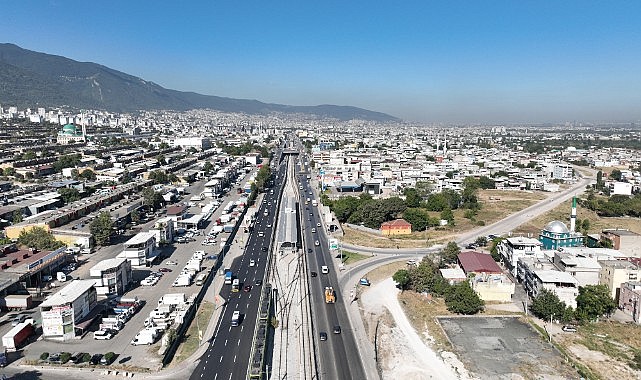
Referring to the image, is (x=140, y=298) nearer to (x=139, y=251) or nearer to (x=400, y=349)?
(x=139, y=251)

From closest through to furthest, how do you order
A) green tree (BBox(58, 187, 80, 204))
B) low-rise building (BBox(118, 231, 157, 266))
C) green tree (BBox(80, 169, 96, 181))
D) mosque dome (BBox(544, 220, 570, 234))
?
low-rise building (BBox(118, 231, 157, 266)) < mosque dome (BBox(544, 220, 570, 234)) < green tree (BBox(58, 187, 80, 204)) < green tree (BBox(80, 169, 96, 181))

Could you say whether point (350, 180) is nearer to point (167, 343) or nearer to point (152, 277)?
point (152, 277)

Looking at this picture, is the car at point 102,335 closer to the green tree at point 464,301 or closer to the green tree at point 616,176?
the green tree at point 464,301

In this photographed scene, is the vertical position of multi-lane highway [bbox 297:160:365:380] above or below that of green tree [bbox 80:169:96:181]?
below

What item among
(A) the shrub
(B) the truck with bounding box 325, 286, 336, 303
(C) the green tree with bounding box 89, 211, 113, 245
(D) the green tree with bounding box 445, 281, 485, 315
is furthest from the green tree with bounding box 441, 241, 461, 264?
(C) the green tree with bounding box 89, 211, 113, 245

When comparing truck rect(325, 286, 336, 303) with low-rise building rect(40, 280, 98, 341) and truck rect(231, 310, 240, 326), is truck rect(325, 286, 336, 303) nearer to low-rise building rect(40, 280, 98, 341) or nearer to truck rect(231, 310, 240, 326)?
truck rect(231, 310, 240, 326)

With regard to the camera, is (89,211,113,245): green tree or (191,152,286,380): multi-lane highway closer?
(191,152,286,380): multi-lane highway

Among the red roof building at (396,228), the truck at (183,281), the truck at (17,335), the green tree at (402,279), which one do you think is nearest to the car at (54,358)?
the truck at (17,335)
